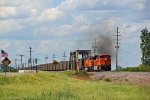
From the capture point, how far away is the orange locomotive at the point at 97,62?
66.9 metres

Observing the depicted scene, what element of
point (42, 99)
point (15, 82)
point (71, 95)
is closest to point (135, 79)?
point (15, 82)

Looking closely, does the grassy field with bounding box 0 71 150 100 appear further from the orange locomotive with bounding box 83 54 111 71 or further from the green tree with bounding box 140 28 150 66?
the green tree with bounding box 140 28 150 66

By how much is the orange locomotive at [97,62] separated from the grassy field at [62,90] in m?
26.6

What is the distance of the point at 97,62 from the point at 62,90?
141 ft

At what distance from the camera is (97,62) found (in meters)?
67.7

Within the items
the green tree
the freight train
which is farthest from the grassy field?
the green tree

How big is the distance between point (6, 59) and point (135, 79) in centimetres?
1354

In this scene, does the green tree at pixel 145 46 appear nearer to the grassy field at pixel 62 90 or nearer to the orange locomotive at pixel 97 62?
the orange locomotive at pixel 97 62

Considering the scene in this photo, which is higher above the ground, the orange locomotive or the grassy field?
the orange locomotive

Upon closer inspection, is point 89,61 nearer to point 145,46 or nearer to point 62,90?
point 145,46

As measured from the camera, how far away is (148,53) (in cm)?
9725

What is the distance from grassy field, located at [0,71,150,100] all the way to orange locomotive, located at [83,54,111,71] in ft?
87.1

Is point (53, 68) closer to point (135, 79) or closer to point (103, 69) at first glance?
point (103, 69)

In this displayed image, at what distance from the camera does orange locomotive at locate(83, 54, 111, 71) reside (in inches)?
2635
